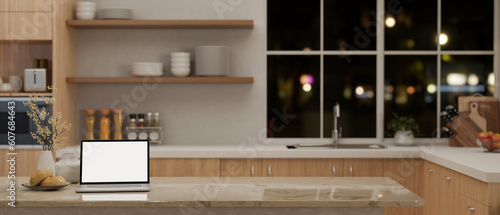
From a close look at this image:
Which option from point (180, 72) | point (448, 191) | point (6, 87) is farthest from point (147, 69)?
point (448, 191)

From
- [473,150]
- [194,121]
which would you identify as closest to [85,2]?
[194,121]

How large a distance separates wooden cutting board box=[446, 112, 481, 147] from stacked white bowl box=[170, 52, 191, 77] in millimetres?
2248

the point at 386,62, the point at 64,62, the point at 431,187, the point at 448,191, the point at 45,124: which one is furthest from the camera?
the point at 386,62

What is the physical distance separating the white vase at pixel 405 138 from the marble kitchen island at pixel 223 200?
2.07 metres

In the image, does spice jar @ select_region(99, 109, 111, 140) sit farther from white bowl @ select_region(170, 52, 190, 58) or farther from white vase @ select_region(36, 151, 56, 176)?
white vase @ select_region(36, 151, 56, 176)

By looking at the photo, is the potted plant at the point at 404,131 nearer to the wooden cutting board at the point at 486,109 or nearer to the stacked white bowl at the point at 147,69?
the wooden cutting board at the point at 486,109

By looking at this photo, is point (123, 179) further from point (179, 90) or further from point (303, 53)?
point (303, 53)

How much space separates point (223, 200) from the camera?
237 cm

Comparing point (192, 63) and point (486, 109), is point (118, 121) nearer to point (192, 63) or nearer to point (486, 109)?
point (192, 63)

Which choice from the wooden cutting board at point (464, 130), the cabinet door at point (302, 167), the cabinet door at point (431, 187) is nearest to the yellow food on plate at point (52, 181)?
the cabinet door at point (302, 167)

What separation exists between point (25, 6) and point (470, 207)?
11.6 ft

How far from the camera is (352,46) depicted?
497cm

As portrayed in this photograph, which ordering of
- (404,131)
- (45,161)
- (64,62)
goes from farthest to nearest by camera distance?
(404,131)
(64,62)
(45,161)

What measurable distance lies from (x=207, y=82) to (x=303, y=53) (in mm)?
913
